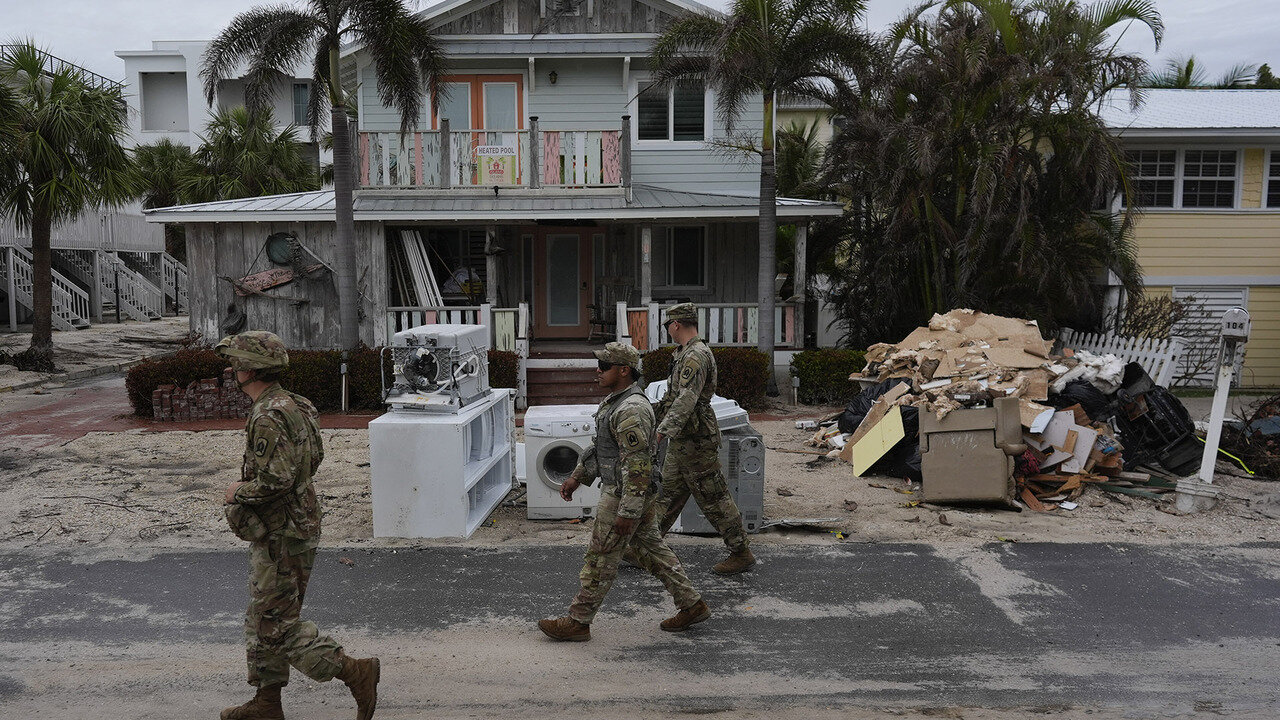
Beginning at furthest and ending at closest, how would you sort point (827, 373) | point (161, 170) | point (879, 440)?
point (161, 170) < point (827, 373) < point (879, 440)

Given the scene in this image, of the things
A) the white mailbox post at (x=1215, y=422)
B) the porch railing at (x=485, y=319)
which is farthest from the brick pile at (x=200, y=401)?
the white mailbox post at (x=1215, y=422)

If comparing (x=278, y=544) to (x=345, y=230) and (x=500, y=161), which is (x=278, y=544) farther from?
(x=500, y=161)

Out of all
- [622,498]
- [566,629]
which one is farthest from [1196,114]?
[566,629]

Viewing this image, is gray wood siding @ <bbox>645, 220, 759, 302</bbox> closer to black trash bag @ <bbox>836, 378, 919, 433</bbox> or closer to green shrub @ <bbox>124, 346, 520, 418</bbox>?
green shrub @ <bbox>124, 346, 520, 418</bbox>

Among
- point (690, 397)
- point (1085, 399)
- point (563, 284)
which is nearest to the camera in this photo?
point (690, 397)

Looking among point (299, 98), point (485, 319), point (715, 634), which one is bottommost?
point (715, 634)

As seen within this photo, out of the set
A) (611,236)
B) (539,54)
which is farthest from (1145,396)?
(539,54)

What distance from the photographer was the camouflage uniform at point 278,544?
4.04 metres

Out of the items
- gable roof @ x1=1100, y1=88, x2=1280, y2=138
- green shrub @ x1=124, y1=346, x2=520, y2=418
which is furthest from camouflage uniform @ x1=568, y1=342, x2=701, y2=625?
gable roof @ x1=1100, y1=88, x2=1280, y2=138

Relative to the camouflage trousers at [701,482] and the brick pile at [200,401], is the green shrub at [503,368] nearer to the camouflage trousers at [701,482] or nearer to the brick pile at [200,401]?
the brick pile at [200,401]

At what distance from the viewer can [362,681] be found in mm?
4133

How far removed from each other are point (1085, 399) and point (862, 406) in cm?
230

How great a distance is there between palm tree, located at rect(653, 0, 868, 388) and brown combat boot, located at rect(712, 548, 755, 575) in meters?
7.69

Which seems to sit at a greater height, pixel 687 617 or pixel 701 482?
pixel 701 482
